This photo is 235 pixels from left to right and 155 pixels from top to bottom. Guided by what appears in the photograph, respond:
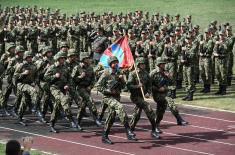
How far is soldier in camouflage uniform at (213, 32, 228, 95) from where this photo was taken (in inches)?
874

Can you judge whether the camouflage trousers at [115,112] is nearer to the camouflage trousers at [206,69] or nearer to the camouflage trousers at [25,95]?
the camouflage trousers at [25,95]

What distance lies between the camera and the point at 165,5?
46.8 m

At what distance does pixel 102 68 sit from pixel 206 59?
439 cm

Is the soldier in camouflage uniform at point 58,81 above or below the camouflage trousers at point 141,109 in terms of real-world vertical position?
above

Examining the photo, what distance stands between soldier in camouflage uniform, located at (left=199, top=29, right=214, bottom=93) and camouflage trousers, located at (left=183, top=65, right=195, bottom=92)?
35.4 inches

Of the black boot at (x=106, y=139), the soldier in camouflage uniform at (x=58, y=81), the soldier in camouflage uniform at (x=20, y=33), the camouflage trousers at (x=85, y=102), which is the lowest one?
the black boot at (x=106, y=139)

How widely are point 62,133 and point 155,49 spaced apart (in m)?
6.77

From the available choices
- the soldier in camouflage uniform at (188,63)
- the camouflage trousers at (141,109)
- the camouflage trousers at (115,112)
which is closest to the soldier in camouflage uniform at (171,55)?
the soldier in camouflage uniform at (188,63)

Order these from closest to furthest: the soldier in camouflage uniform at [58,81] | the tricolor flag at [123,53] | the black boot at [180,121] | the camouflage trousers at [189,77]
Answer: the soldier in camouflage uniform at [58,81] < the tricolor flag at [123,53] < the black boot at [180,121] < the camouflage trousers at [189,77]

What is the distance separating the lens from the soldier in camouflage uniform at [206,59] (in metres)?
22.3

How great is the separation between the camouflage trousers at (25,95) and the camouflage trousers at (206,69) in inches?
277

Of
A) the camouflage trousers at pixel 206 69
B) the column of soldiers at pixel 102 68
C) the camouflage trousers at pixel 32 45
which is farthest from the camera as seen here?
the camouflage trousers at pixel 32 45

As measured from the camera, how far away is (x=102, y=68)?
20.0 metres

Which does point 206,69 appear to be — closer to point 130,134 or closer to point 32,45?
point 130,134
